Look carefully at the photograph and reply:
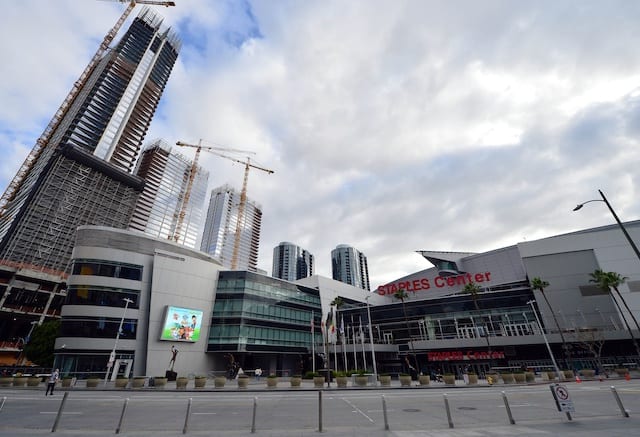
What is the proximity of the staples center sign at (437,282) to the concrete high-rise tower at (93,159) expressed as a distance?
3734 inches

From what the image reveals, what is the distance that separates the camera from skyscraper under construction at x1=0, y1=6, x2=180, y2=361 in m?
73.8

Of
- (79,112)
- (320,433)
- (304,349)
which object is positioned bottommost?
(320,433)

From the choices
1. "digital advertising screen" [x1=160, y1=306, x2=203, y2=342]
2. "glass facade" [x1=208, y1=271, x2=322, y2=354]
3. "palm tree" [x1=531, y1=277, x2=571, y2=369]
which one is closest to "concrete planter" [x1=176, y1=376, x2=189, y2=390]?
"digital advertising screen" [x1=160, y1=306, x2=203, y2=342]

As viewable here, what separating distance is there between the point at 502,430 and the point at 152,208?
172 meters

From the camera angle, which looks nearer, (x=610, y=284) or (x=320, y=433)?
(x=320, y=433)

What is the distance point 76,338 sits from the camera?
4106cm

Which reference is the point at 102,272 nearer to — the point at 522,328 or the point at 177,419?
the point at 177,419

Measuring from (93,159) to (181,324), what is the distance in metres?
87.7

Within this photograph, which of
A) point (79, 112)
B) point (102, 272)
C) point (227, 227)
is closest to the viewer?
point (102, 272)

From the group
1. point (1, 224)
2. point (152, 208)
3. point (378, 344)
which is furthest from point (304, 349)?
point (152, 208)

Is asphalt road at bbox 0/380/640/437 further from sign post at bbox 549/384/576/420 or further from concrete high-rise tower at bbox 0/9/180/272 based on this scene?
concrete high-rise tower at bbox 0/9/180/272

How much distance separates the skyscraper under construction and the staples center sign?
8969 centimetres

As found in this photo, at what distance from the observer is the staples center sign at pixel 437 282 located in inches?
2765

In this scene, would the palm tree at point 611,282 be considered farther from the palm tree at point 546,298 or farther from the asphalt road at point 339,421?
the asphalt road at point 339,421
